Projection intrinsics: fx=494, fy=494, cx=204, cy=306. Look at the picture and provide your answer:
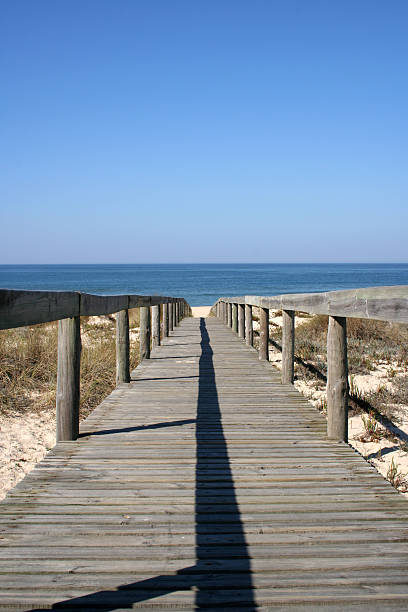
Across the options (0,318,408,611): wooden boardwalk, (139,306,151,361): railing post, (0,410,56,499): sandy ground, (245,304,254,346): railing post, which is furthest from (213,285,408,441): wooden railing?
(245,304,254,346): railing post

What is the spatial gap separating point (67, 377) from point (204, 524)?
1.73m

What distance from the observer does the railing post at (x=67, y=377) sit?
370 centimetres

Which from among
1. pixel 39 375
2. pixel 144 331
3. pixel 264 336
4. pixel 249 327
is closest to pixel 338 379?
pixel 264 336

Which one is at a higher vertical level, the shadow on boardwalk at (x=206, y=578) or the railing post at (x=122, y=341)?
the railing post at (x=122, y=341)

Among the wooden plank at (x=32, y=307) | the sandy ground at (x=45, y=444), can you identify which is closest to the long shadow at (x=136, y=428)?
the sandy ground at (x=45, y=444)

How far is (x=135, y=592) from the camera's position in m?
1.88

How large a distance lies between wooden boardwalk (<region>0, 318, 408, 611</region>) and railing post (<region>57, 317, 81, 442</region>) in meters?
0.17

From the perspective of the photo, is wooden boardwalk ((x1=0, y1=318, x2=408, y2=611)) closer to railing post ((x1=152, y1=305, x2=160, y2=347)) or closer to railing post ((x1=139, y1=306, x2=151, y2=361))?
railing post ((x1=139, y1=306, x2=151, y2=361))

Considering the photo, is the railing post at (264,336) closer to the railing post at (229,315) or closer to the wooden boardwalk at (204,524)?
the wooden boardwalk at (204,524)

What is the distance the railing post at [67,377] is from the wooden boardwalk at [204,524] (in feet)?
0.56

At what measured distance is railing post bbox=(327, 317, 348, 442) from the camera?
12.4 ft

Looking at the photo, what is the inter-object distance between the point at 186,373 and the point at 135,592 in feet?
17.0

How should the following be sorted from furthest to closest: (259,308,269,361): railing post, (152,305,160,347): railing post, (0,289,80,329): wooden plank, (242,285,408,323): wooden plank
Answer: (152,305,160,347): railing post
(259,308,269,361): railing post
(242,285,408,323): wooden plank
(0,289,80,329): wooden plank

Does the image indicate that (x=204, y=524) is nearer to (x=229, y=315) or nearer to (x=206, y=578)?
(x=206, y=578)
